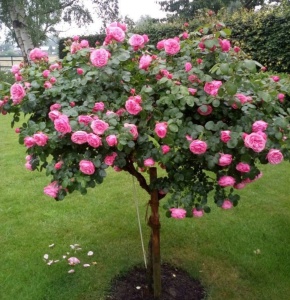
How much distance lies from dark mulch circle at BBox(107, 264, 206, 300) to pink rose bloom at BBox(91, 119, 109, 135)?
160cm

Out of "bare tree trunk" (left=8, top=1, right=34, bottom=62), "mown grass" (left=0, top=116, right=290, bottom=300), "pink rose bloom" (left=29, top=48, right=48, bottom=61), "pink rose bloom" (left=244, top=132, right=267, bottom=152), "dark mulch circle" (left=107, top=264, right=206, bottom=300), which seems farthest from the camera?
"bare tree trunk" (left=8, top=1, right=34, bottom=62)

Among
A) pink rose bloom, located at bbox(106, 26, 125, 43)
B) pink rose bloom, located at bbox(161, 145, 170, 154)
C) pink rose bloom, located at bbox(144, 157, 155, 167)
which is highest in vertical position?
pink rose bloom, located at bbox(106, 26, 125, 43)

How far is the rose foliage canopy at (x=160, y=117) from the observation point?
170 centimetres

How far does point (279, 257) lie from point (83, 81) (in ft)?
7.71

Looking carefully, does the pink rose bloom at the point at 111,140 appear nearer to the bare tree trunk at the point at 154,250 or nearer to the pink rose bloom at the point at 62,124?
the pink rose bloom at the point at 62,124

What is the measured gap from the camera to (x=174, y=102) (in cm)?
183

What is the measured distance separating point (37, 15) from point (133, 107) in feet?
43.0

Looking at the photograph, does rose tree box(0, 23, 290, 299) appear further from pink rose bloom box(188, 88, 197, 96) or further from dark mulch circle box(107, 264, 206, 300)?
dark mulch circle box(107, 264, 206, 300)

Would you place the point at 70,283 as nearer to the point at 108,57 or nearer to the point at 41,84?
the point at 41,84

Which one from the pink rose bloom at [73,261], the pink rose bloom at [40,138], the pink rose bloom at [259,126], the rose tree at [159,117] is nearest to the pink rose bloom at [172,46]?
the rose tree at [159,117]

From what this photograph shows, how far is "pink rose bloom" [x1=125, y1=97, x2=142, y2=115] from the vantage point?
1.72 m

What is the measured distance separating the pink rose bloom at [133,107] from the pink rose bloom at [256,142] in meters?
0.53

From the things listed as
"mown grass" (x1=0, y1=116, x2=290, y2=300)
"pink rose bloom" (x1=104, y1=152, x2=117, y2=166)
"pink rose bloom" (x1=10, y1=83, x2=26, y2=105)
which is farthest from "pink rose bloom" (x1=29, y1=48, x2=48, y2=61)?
"mown grass" (x1=0, y1=116, x2=290, y2=300)

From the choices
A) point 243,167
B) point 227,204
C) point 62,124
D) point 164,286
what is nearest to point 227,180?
point 243,167
